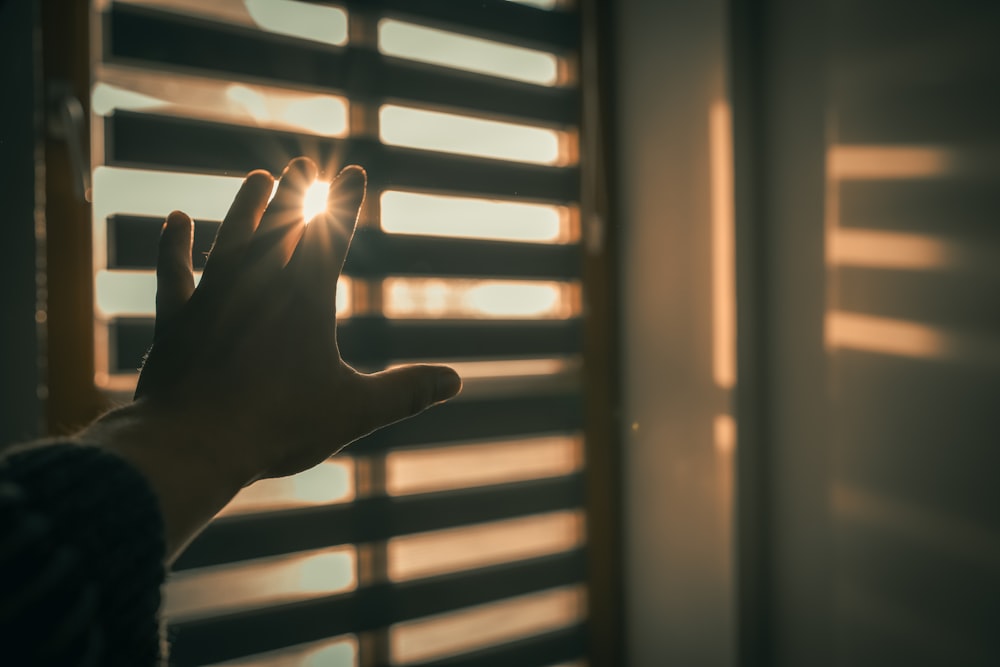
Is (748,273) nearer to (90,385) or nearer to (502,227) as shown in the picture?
(502,227)

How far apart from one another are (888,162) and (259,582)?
1.64m

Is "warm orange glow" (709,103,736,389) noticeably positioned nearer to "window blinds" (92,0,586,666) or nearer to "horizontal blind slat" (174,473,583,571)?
"window blinds" (92,0,586,666)

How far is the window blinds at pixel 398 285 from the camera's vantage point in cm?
116

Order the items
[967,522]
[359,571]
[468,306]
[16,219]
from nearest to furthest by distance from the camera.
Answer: [16,219] < [967,522] < [359,571] < [468,306]

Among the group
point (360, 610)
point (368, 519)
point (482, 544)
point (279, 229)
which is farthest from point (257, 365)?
point (482, 544)

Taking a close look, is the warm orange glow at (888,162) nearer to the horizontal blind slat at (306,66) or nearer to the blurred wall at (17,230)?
the horizontal blind slat at (306,66)

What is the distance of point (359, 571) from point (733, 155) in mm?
1339

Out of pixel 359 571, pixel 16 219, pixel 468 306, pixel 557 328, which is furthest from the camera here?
pixel 557 328

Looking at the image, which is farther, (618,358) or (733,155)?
(618,358)

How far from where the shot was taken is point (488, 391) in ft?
4.98

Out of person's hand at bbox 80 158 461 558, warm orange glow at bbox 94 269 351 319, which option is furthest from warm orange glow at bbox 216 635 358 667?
person's hand at bbox 80 158 461 558

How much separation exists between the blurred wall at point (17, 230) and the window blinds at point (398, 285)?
0.11 metres

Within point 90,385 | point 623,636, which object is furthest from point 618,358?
point 90,385

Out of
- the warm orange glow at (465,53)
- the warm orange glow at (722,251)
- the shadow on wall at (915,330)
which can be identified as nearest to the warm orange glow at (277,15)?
the warm orange glow at (465,53)
